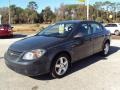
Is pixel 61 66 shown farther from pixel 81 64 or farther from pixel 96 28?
pixel 96 28

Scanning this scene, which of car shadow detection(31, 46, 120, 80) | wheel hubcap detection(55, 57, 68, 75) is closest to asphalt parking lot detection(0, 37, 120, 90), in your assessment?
car shadow detection(31, 46, 120, 80)

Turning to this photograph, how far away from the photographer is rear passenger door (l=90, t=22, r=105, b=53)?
8230 millimetres

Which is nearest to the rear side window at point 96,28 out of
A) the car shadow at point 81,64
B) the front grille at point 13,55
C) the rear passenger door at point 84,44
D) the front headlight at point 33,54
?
the rear passenger door at point 84,44

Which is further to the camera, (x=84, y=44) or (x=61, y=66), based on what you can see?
(x=84, y=44)

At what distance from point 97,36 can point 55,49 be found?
2626 millimetres

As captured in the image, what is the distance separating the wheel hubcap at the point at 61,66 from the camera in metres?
6.42

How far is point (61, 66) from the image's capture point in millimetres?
6539

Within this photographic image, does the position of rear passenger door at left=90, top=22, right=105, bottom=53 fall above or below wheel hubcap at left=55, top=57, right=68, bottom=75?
above

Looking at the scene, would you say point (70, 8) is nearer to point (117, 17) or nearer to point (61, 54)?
A: point (117, 17)

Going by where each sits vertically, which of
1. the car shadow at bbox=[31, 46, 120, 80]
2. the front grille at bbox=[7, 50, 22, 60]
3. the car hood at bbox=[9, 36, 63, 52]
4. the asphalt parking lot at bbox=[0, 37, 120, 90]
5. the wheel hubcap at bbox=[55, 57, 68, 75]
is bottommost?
the asphalt parking lot at bbox=[0, 37, 120, 90]

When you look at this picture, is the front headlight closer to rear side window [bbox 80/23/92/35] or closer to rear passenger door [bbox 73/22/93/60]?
rear passenger door [bbox 73/22/93/60]

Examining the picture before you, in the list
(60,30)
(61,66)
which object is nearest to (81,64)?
(60,30)

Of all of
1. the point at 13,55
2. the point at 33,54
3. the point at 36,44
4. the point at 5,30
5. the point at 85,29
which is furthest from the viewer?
the point at 5,30

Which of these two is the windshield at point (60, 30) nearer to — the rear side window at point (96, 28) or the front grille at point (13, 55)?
the rear side window at point (96, 28)
